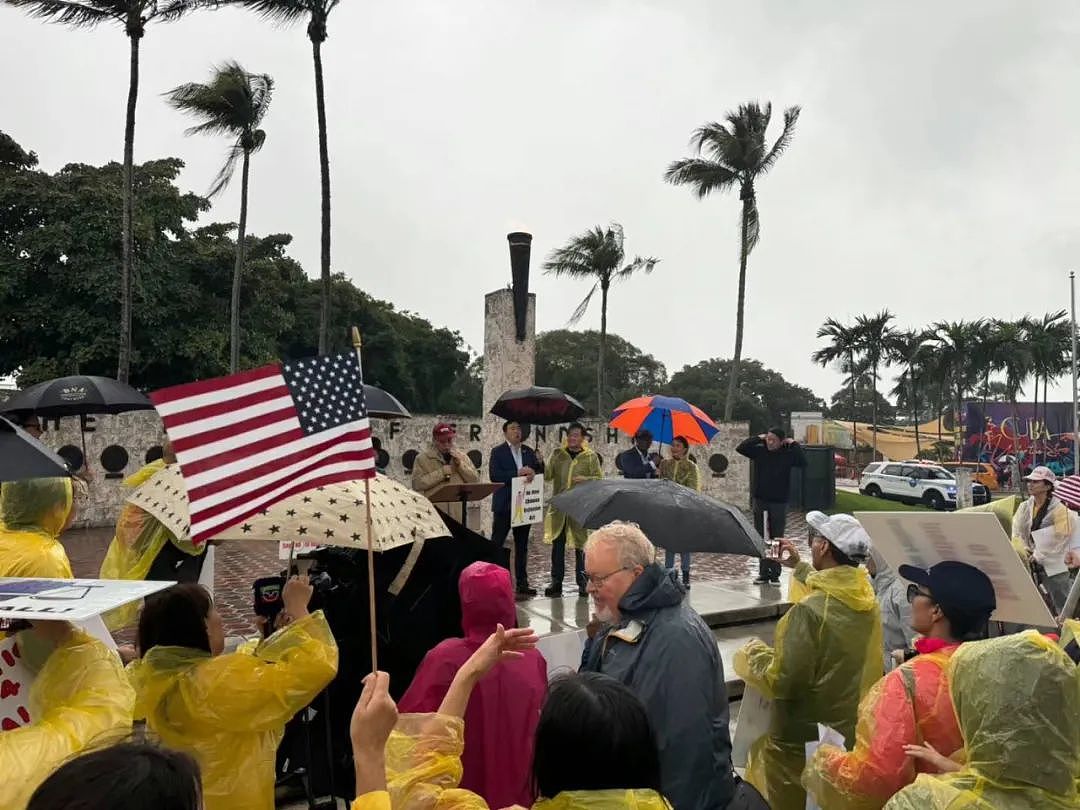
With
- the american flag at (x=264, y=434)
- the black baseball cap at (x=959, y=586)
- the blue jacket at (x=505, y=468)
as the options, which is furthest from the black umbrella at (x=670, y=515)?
the blue jacket at (x=505, y=468)

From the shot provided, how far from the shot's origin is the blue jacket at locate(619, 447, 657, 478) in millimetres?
8055

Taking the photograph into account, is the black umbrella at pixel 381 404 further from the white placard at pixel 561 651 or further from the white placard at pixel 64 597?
the white placard at pixel 64 597

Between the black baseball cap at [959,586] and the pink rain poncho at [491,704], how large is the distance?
4.29ft

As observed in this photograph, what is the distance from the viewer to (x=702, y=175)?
22562 millimetres

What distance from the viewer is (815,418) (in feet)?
135

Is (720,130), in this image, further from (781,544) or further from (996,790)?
(996,790)

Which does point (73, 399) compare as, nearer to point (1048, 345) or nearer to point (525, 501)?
point (525, 501)

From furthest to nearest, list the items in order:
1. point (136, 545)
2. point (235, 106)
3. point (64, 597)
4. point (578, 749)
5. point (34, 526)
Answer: point (235, 106) < point (136, 545) < point (34, 526) < point (64, 597) < point (578, 749)

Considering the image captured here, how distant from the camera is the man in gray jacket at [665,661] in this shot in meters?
2.18

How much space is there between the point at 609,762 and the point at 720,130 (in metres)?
23.1

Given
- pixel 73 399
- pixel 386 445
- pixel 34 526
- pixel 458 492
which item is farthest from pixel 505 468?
pixel 386 445

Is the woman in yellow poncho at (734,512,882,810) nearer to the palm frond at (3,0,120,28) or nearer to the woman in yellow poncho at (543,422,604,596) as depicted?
the woman in yellow poncho at (543,422,604,596)

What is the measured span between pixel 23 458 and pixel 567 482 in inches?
226

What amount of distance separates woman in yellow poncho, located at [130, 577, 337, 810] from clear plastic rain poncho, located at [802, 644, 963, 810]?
1514 millimetres
